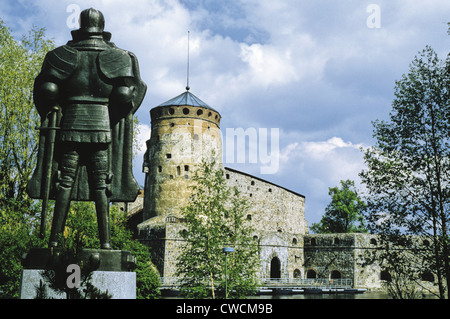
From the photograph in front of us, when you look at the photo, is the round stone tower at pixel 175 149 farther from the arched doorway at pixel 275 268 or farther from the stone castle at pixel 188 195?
the arched doorway at pixel 275 268

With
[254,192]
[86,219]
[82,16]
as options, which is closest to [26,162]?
[86,219]

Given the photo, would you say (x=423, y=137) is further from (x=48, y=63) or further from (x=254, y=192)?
(x=254, y=192)

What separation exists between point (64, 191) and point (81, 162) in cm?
39

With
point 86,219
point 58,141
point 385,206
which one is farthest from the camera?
point 86,219

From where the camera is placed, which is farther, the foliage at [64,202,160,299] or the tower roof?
the tower roof

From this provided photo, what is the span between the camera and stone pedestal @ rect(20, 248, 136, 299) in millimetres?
4492

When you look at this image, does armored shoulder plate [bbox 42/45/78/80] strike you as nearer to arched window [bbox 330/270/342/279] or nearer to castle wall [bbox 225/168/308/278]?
castle wall [bbox 225/168/308/278]

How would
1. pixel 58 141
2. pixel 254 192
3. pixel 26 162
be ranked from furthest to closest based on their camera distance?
pixel 254 192
pixel 26 162
pixel 58 141

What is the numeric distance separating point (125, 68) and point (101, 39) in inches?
21.1

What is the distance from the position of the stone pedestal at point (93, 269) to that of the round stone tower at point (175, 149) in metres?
28.5

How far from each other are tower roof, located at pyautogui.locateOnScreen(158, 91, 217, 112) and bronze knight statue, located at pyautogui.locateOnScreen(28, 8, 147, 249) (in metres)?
30.6

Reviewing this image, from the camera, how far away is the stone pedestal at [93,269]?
4492 millimetres

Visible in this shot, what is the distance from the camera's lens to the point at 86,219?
15.3 metres

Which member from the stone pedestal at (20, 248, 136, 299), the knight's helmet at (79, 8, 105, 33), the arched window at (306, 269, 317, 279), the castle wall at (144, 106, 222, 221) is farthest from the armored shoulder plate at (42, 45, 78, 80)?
the arched window at (306, 269, 317, 279)
